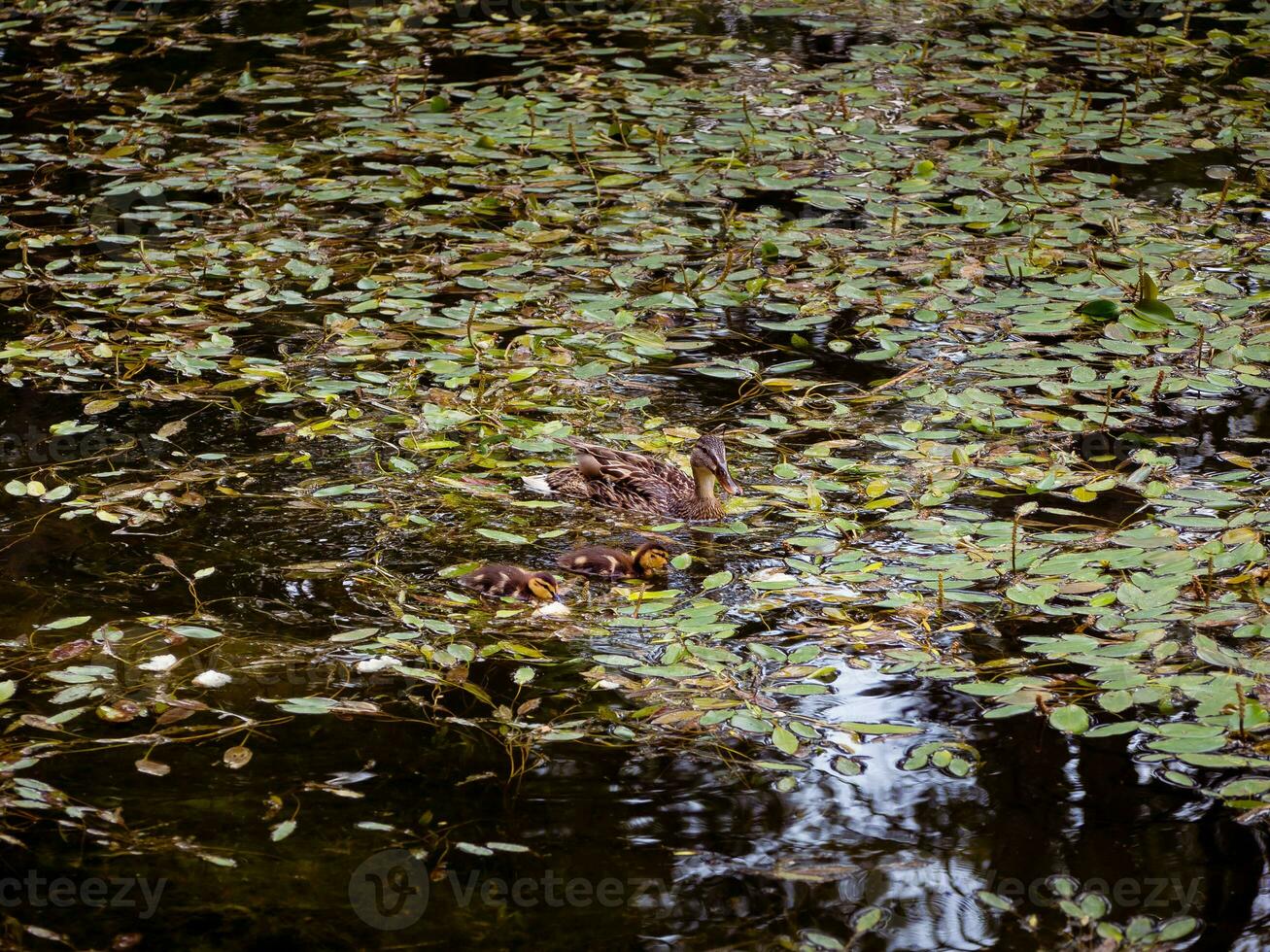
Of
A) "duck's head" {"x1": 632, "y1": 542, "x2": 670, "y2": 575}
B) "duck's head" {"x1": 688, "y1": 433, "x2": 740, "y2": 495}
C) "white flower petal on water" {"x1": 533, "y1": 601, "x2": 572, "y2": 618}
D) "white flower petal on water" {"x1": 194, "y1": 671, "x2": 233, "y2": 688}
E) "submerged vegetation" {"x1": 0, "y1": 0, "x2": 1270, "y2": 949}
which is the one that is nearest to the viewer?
"submerged vegetation" {"x1": 0, "y1": 0, "x2": 1270, "y2": 949}

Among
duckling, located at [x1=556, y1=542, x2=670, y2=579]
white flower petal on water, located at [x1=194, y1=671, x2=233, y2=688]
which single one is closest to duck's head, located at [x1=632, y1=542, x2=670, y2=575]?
duckling, located at [x1=556, y1=542, x2=670, y2=579]

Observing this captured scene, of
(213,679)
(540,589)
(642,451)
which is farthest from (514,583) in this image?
(642,451)

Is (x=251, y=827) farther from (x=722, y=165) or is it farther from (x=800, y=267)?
(x=722, y=165)

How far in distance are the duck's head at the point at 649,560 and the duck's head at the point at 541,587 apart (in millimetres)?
275

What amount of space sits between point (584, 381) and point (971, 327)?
154cm

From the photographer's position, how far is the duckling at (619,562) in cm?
393

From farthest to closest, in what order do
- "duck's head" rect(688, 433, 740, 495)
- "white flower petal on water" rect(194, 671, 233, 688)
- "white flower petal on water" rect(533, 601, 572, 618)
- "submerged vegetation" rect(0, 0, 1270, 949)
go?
1. "duck's head" rect(688, 433, 740, 495)
2. "white flower petal on water" rect(533, 601, 572, 618)
3. "white flower petal on water" rect(194, 671, 233, 688)
4. "submerged vegetation" rect(0, 0, 1270, 949)

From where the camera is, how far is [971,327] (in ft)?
17.8

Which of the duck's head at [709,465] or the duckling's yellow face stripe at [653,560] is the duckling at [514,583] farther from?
the duck's head at [709,465]

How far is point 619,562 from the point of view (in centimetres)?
394

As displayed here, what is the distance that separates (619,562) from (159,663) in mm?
1257

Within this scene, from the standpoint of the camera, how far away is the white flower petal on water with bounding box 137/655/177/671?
3.54 metres

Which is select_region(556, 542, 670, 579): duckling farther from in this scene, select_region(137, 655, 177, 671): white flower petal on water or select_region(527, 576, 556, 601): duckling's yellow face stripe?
select_region(137, 655, 177, 671): white flower petal on water

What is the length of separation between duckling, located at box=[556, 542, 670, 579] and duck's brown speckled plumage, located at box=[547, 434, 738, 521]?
0.35 m
